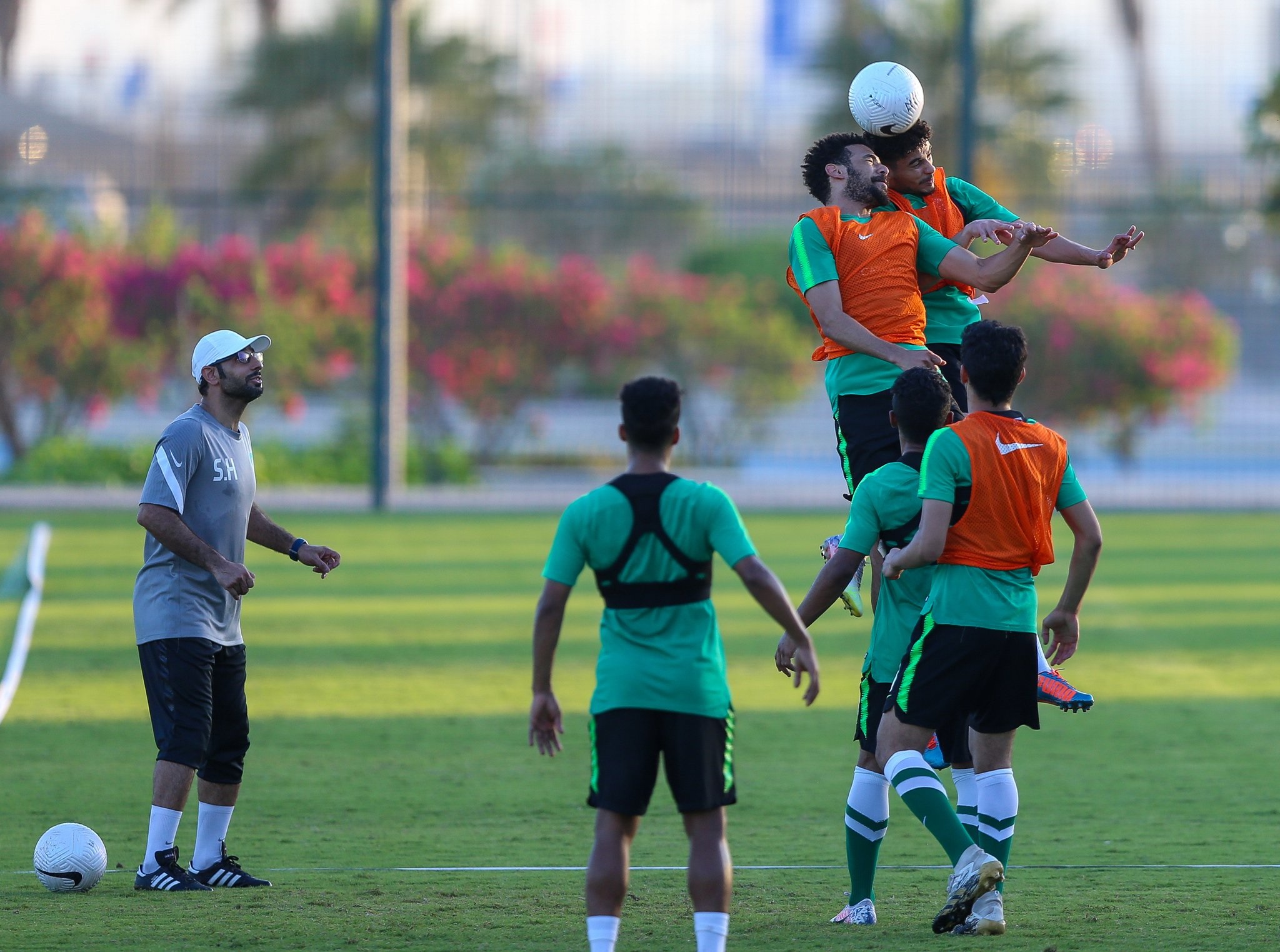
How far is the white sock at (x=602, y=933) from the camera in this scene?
5.14 metres

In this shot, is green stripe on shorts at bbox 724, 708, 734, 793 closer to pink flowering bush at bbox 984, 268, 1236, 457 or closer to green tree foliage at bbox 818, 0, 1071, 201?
pink flowering bush at bbox 984, 268, 1236, 457

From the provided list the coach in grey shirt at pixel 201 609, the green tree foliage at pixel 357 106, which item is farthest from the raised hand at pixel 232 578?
the green tree foliage at pixel 357 106

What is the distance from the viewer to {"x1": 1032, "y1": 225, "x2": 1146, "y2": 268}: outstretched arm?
689 centimetres

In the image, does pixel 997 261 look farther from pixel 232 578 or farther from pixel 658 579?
pixel 232 578

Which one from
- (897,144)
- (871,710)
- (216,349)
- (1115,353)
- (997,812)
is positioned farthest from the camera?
(1115,353)

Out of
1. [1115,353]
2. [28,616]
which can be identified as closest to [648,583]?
[28,616]

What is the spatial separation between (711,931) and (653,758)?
492 mm

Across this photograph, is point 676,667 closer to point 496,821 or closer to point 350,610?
point 496,821

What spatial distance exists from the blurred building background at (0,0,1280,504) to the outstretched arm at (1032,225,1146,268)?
1901cm

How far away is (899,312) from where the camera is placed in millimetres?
6949

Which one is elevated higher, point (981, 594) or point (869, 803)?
point (981, 594)

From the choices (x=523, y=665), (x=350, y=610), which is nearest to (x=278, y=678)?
(x=523, y=665)

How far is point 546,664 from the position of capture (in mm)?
5262

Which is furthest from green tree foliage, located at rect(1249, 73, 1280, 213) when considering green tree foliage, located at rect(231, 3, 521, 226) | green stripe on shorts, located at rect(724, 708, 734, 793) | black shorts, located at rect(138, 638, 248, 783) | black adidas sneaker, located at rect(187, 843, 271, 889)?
green stripe on shorts, located at rect(724, 708, 734, 793)
